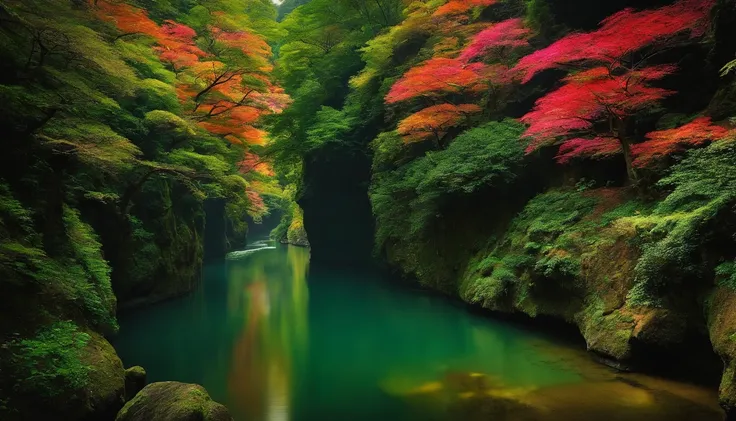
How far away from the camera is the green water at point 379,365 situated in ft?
20.8

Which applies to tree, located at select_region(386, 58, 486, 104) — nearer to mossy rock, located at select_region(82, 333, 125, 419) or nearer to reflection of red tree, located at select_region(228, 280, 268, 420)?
reflection of red tree, located at select_region(228, 280, 268, 420)

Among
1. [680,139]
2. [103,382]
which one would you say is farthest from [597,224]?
[103,382]

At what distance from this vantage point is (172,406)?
5.16m

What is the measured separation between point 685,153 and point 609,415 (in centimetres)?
483

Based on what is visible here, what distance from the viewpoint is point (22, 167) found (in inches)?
277

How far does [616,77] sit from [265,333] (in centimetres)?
985

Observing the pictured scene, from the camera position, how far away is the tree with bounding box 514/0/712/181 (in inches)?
326

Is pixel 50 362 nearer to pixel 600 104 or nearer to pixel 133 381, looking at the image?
pixel 133 381

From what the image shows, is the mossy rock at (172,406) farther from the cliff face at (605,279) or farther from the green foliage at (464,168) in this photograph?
the green foliage at (464,168)

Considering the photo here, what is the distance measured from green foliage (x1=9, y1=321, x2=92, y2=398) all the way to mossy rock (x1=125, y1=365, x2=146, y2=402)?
101cm

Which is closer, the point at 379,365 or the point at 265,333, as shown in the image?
the point at 379,365

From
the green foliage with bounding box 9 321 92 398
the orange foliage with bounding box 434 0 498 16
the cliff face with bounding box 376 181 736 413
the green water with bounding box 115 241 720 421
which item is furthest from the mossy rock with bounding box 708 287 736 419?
the orange foliage with bounding box 434 0 498 16

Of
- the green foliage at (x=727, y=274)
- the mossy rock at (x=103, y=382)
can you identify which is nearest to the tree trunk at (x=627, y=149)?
the green foliage at (x=727, y=274)

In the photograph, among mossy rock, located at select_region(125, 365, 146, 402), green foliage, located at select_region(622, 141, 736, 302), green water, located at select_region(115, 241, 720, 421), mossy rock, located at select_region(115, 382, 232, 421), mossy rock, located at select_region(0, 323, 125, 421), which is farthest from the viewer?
mossy rock, located at select_region(125, 365, 146, 402)
